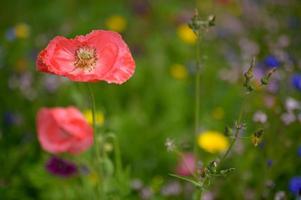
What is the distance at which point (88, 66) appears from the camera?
4.90ft

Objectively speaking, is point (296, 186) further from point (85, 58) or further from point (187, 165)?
point (85, 58)

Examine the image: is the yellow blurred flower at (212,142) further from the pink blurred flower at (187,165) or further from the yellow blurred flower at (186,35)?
the yellow blurred flower at (186,35)

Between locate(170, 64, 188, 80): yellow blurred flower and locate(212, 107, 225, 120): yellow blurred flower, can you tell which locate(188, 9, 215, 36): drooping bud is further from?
locate(170, 64, 188, 80): yellow blurred flower

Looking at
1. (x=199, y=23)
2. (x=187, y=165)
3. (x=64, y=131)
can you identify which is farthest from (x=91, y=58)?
(x=187, y=165)

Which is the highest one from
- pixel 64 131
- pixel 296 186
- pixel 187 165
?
pixel 64 131

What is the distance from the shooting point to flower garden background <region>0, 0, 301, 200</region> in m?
1.67

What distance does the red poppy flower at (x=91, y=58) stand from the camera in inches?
55.1

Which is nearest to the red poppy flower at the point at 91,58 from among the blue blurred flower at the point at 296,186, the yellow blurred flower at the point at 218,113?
the blue blurred flower at the point at 296,186

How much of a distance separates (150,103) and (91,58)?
1.57m

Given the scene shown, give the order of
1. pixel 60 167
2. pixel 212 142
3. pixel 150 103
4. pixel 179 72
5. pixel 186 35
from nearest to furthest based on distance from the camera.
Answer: pixel 60 167 → pixel 212 142 → pixel 150 103 → pixel 179 72 → pixel 186 35

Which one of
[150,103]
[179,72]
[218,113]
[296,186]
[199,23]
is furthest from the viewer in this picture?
[179,72]

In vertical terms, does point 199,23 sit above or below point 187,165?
above

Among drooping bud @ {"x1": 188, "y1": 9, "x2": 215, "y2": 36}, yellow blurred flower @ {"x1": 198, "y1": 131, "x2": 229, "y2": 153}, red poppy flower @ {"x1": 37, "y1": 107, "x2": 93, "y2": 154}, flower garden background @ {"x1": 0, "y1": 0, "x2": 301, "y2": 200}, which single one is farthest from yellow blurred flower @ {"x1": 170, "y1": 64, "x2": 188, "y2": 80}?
drooping bud @ {"x1": 188, "y1": 9, "x2": 215, "y2": 36}

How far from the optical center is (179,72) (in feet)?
10.6
